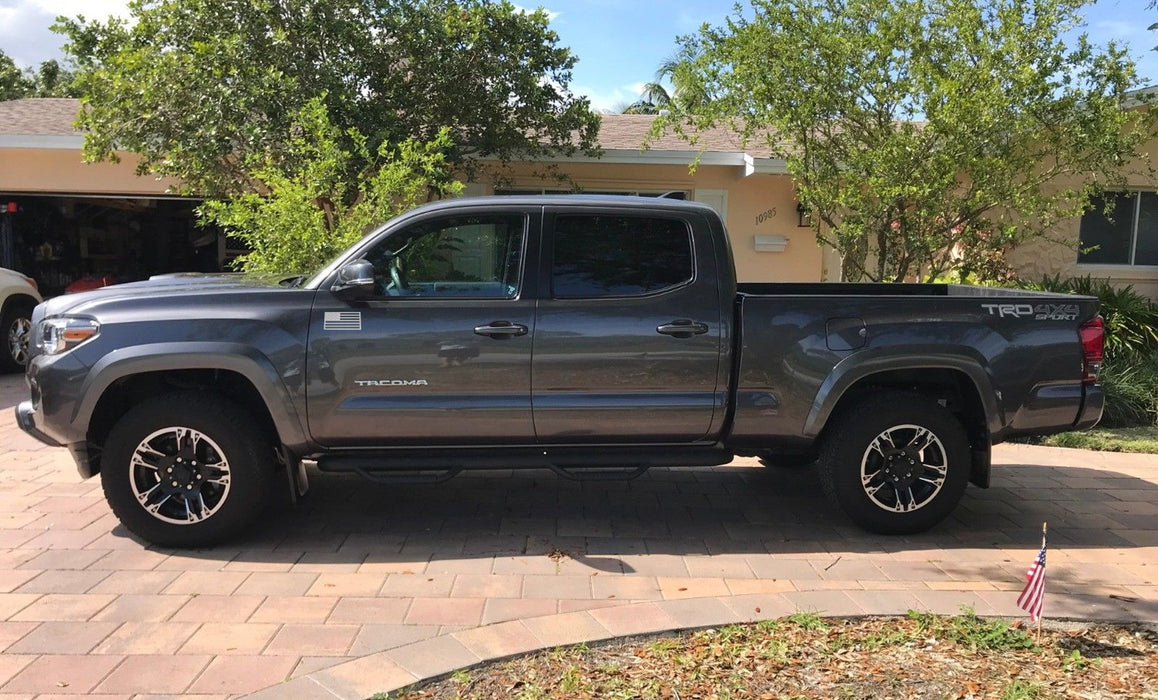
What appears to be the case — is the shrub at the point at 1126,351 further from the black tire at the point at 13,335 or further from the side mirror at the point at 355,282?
the black tire at the point at 13,335

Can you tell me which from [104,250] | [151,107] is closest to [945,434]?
[151,107]

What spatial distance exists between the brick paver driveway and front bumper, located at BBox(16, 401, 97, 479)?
0.49 metres

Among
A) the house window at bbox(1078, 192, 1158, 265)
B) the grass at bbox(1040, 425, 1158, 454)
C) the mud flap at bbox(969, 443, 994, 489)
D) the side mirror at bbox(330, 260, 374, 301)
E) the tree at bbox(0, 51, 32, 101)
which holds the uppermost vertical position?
the tree at bbox(0, 51, 32, 101)

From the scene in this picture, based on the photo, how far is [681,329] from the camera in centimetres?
479

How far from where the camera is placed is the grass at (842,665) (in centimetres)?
329

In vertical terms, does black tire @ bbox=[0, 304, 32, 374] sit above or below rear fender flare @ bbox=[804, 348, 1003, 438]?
below

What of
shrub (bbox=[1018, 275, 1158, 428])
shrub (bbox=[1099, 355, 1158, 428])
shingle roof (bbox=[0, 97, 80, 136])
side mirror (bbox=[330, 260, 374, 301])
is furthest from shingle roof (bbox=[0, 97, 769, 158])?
side mirror (bbox=[330, 260, 374, 301])

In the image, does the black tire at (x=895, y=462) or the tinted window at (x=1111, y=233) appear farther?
the tinted window at (x=1111, y=233)

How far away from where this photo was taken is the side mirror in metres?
4.51

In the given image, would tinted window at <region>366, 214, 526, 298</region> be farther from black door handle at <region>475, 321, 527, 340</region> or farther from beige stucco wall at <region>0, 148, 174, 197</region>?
beige stucco wall at <region>0, 148, 174, 197</region>

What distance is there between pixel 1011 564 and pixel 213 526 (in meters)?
Result: 4.52

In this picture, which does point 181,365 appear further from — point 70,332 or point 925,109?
point 925,109

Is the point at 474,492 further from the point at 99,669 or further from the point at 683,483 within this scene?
the point at 99,669

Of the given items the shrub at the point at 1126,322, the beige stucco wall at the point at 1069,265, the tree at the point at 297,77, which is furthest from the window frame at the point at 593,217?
the beige stucco wall at the point at 1069,265
